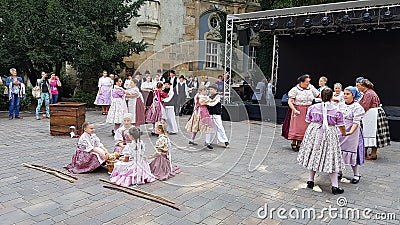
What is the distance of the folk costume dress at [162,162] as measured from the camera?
17.3ft

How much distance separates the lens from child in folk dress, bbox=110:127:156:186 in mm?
5020

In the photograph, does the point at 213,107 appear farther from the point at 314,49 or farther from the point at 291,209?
the point at 314,49

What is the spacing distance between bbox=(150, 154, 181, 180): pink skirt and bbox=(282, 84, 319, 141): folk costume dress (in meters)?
3.24

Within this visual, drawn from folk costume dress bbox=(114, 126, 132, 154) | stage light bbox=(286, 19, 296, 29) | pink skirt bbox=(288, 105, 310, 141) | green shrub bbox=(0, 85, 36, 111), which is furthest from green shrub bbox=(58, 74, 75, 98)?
pink skirt bbox=(288, 105, 310, 141)

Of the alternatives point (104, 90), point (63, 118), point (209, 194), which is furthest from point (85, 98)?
point (209, 194)

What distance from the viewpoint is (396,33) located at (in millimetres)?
12930

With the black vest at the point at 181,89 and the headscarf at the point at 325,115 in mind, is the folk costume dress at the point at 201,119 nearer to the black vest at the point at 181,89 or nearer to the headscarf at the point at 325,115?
the headscarf at the point at 325,115

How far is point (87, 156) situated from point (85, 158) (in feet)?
0.15

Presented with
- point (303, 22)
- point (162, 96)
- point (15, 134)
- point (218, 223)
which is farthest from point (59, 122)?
point (303, 22)

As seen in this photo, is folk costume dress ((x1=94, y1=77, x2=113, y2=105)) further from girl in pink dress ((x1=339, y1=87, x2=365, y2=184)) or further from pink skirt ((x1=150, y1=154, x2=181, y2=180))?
girl in pink dress ((x1=339, y1=87, x2=365, y2=184))

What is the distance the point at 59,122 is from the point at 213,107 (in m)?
3.93

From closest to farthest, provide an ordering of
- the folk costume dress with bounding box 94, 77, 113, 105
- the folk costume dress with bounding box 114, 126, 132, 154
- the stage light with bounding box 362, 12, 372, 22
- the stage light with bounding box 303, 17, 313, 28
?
1. the folk costume dress with bounding box 114, 126, 132, 154
2. the stage light with bounding box 362, 12, 372, 22
3. the stage light with bounding box 303, 17, 313, 28
4. the folk costume dress with bounding box 94, 77, 113, 105

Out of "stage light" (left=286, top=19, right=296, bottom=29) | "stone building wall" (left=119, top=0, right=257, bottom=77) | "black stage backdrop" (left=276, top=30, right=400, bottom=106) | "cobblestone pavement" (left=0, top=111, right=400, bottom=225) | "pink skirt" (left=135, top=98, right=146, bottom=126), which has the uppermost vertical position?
"stone building wall" (left=119, top=0, right=257, bottom=77)

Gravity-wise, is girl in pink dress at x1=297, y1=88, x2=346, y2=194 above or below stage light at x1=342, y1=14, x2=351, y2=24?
below
